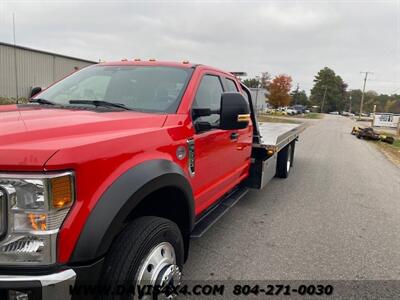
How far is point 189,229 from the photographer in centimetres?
293

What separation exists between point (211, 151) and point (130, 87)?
96 centimetres

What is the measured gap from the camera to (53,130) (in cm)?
206

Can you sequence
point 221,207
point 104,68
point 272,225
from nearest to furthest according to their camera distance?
point 104,68
point 221,207
point 272,225

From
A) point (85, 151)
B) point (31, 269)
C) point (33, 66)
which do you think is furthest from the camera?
point (33, 66)

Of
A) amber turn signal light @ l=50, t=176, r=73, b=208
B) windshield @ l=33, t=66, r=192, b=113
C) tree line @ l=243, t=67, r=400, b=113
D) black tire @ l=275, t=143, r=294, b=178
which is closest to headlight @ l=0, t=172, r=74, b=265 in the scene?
amber turn signal light @ l=50, t=176, r=73, b=208

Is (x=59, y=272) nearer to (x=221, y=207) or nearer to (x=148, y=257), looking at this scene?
(x=148, y=257)

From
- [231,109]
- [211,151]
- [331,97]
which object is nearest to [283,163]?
[211,151]

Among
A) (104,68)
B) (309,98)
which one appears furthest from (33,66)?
(309,98)

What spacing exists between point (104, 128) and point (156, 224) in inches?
27.3

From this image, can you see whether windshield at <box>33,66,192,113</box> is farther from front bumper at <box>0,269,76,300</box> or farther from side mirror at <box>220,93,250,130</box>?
front bumper at <box>0,269,76,300</box>

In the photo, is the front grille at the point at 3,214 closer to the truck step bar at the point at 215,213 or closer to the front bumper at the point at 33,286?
the front bumper at the point at 33,286

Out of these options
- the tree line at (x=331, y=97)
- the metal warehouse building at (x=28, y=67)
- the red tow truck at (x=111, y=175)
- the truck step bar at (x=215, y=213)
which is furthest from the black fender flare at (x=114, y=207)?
the tree line at (x=331, y=97)

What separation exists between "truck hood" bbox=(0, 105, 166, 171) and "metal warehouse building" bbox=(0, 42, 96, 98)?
1295 centimetres

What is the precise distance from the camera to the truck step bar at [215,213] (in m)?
3.57
